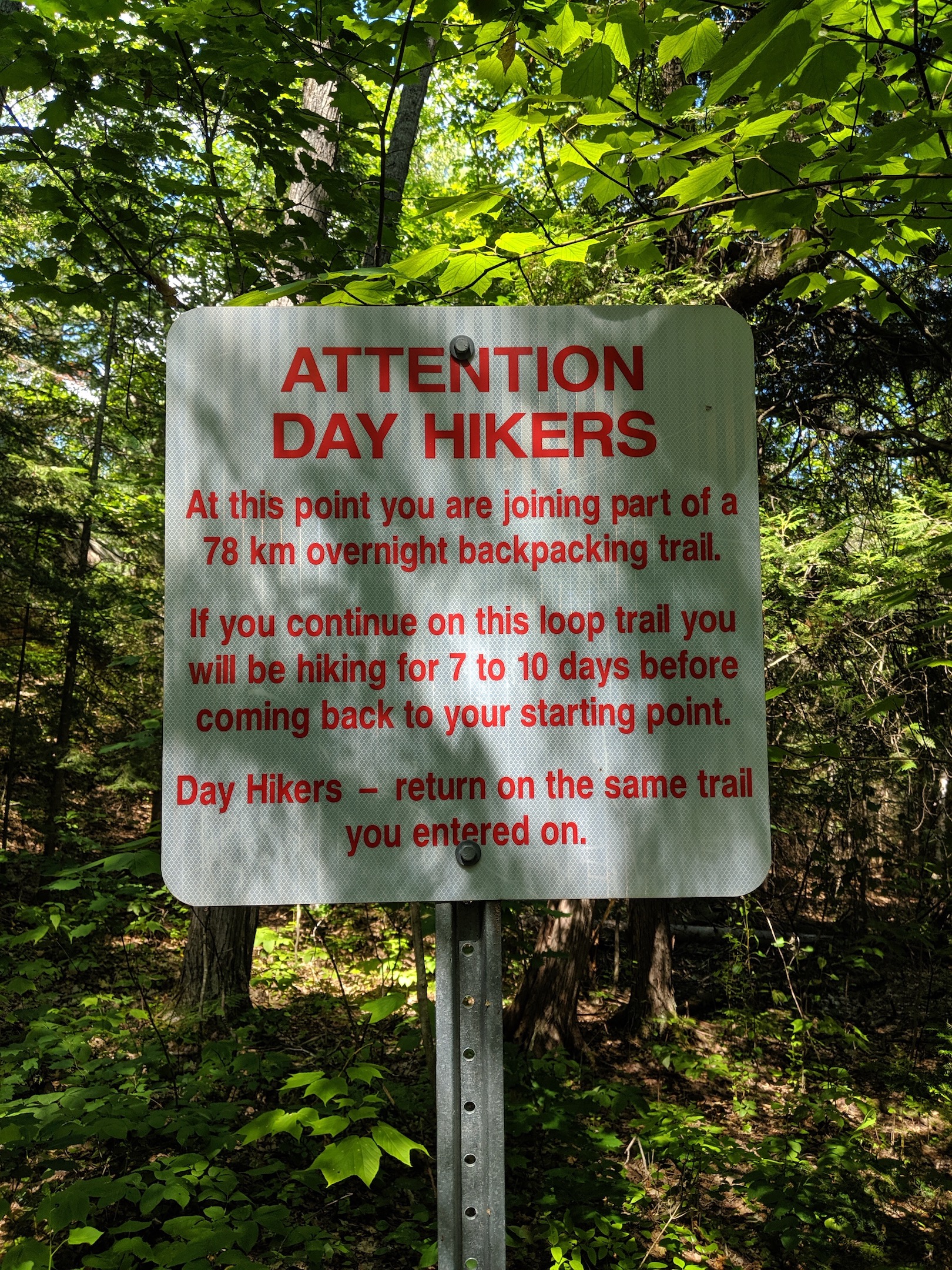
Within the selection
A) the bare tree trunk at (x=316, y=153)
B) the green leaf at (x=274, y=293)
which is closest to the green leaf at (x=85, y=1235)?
the green leaf at (x=274, y=293)

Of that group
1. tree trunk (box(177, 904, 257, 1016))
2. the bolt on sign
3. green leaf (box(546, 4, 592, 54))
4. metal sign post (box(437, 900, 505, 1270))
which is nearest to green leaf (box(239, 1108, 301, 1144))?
metal sign post (box(437, 900, 505, 1270))

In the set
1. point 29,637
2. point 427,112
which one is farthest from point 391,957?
point 427,112

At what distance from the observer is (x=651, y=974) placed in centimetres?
737

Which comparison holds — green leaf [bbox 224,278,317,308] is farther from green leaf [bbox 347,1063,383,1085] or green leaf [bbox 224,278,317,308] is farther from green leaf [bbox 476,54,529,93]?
green leaf [bbox 347,1063,383,1085]

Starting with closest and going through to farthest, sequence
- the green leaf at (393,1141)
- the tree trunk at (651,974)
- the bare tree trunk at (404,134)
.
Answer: the green leaf at (393,1141)
the bare tree trunk at (404,134)
the tree trunk at (651,974)

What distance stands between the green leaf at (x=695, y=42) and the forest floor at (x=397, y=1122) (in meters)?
2.51

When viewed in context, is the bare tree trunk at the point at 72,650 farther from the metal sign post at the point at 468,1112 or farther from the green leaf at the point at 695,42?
the metal sign post at the point at 468,1112

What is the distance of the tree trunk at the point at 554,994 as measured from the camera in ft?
21.6

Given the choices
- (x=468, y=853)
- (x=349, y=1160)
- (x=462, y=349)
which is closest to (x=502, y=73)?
(x=462, y=349)

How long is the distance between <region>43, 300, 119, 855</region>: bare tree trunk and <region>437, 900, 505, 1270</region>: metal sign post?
31.4 feet

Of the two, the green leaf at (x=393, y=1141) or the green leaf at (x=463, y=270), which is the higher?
the green leaf at (x=463, y=270)

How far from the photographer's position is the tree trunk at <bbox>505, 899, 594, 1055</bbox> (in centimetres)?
659

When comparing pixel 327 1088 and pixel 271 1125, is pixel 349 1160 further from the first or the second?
pixel 271 1125

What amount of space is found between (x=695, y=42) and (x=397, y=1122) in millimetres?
4508
